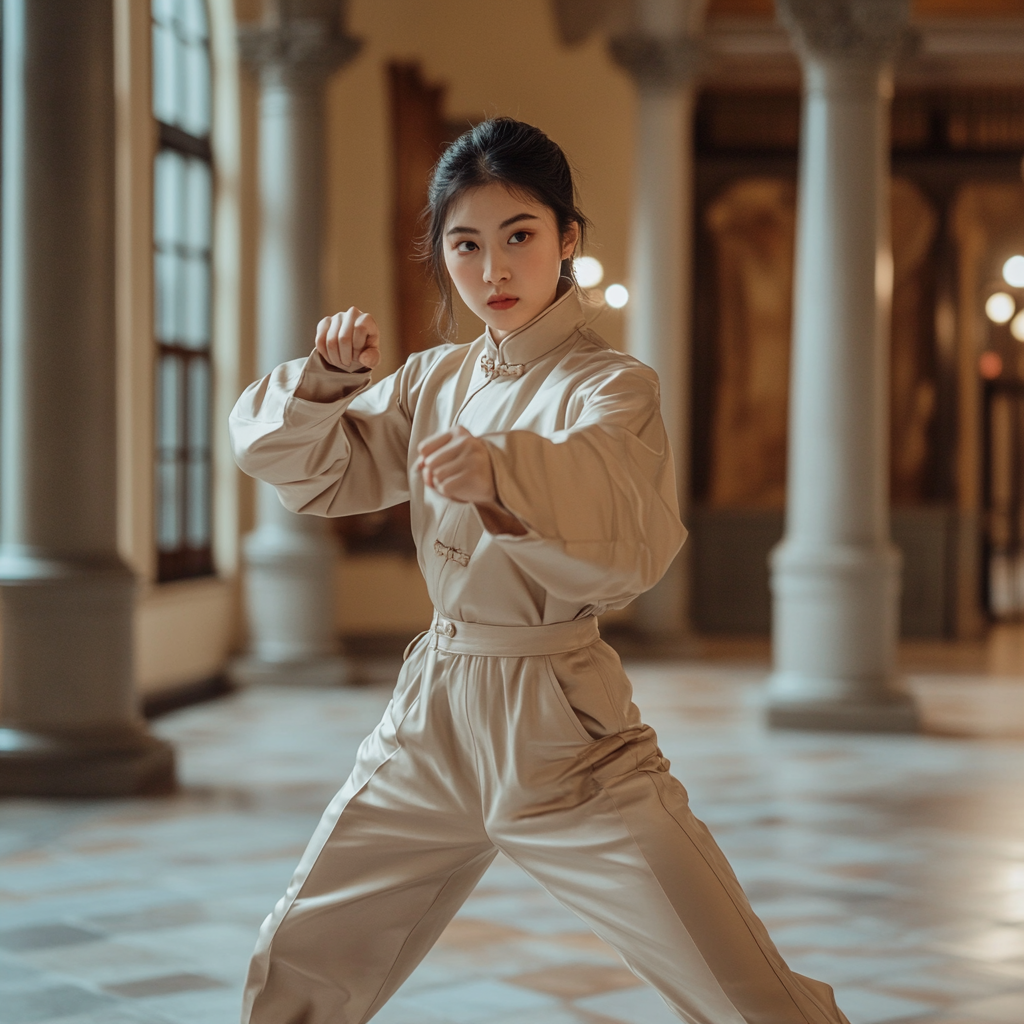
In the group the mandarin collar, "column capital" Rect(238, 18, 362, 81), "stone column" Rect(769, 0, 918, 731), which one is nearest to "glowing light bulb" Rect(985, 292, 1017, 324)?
"stone column" Rect(769, 0, 918, 731)

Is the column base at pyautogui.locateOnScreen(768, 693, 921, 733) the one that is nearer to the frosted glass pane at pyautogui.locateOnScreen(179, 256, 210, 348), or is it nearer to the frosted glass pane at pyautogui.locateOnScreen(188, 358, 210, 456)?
the frosted glass pane at pyautogui.locateOnScreen(188, 358, 210, 456)

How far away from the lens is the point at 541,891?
4676 millimetres

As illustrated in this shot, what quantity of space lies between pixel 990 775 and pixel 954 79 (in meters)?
8.43

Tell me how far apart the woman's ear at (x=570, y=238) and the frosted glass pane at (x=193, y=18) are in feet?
25.7

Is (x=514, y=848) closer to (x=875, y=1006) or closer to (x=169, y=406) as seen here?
(x=875, y=1006)

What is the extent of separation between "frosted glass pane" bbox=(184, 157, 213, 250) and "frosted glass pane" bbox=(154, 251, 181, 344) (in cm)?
26

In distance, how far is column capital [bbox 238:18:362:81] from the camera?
31.2 ft

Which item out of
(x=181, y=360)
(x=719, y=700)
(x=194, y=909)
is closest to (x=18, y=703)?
(x=194, y=909)

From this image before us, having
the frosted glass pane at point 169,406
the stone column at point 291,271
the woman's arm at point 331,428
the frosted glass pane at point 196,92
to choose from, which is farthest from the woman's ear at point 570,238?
the frosted glass pane at point 196,92

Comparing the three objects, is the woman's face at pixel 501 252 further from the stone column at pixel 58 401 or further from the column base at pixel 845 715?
the column base at pixel 845 715

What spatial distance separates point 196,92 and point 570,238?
8002mm

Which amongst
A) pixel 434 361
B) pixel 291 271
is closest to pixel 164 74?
pixel 291 271

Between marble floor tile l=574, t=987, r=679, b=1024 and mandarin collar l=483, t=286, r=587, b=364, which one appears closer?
mandarin collar l=483, t=286, r=587, b=364

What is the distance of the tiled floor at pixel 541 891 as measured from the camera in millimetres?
3619
